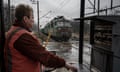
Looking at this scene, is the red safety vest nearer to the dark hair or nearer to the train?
the dark hair

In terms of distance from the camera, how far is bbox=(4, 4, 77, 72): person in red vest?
8.13 ft

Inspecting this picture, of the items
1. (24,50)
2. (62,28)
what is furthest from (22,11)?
(62,28)

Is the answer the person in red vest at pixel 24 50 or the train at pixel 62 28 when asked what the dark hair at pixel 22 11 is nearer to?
the person in red vest at pixel 24 50

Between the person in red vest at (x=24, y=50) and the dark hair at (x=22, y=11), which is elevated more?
the dark hair at (x=22, y=11)

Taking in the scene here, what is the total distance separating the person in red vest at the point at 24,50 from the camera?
8.13 feet

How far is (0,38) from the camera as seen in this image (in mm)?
2695

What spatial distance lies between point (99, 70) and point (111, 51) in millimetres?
1290

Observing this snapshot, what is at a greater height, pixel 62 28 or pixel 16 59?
pixel 62 28

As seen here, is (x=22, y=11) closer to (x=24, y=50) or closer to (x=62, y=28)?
(x=24, y=50)

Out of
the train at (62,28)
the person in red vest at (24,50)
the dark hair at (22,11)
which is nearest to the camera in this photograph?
the person in red vest at (24,50)

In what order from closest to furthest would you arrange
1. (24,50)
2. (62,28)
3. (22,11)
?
(24,50)
(22,11)
(62,28)

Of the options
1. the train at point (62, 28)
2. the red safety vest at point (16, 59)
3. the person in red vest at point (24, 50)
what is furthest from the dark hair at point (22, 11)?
the train at point (62, 28)

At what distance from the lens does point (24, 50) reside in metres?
2.47

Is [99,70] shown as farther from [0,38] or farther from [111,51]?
[0,38]
